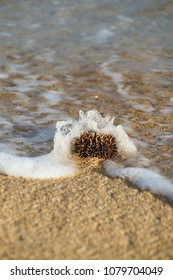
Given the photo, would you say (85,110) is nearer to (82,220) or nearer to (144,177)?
(144,177)

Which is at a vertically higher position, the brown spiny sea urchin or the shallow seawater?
the shallow seawater

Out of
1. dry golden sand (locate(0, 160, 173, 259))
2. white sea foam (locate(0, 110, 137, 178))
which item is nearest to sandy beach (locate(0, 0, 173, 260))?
dry golden sand (locate(0, 160, 173, 259))

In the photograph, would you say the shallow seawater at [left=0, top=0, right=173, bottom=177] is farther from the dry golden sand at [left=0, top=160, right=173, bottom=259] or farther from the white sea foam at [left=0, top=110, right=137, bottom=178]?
the dry golden sand at [left=0, top=160, right=173, bottom=259]

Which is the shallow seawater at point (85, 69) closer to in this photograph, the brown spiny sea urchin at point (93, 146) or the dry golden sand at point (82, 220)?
the brown spiny sea urchin at point (93, 146)

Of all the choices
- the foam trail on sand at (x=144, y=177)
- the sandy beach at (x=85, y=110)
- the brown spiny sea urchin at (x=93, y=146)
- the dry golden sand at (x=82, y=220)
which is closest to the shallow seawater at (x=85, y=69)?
the sandy beach at (x=85, y=110)
